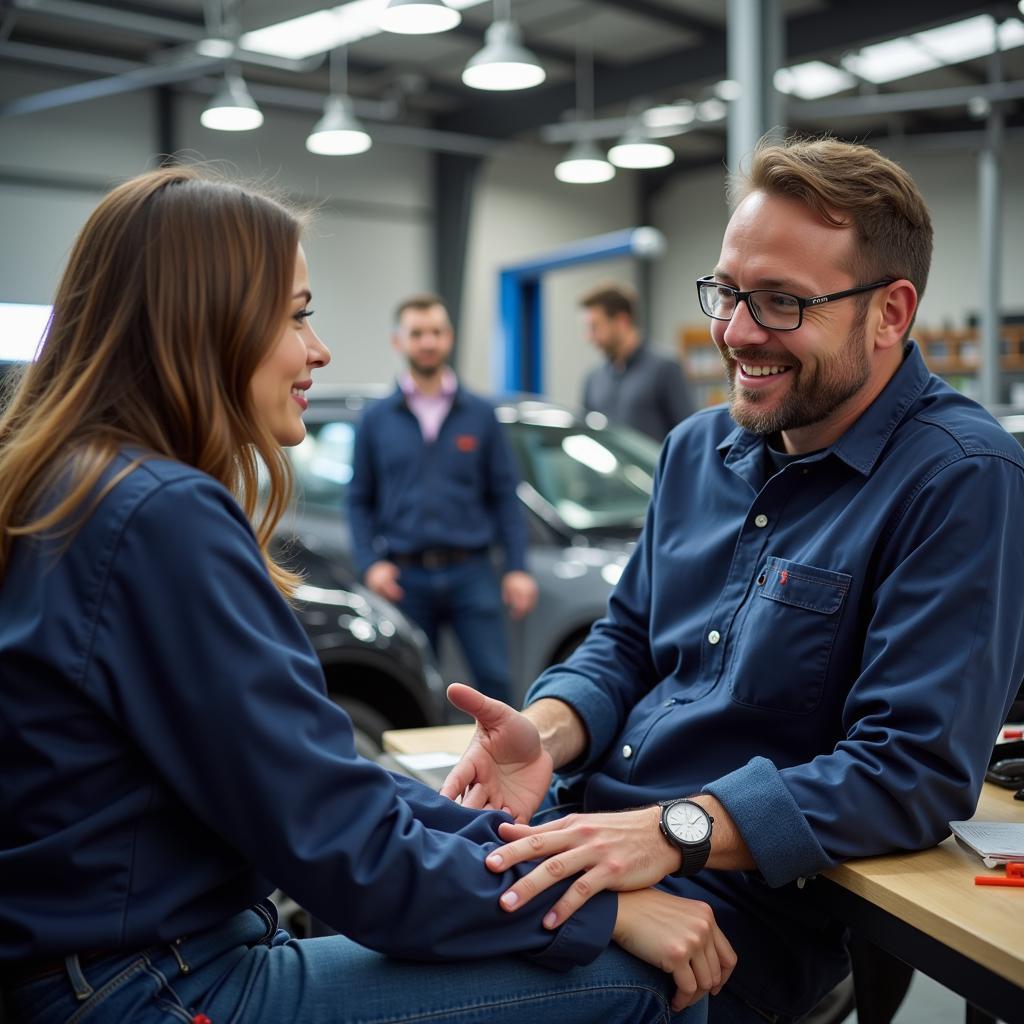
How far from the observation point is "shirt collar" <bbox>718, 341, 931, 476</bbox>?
66.3 inches

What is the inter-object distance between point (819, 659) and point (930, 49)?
39.2ft

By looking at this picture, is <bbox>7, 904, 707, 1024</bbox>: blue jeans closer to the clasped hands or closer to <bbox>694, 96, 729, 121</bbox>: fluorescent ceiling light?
the clasped hands

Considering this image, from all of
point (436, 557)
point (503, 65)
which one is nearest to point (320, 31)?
point (503, 65)

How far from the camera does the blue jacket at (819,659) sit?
57.7 inches

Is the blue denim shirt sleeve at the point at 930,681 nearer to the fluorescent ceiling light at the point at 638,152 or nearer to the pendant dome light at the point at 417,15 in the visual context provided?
the pendant dome light at the point at 417,15

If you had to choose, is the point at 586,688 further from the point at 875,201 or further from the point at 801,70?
the point at 801,70

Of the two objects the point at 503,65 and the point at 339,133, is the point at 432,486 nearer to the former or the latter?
the point at 503,65

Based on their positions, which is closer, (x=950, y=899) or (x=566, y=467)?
(x=950, y=899)

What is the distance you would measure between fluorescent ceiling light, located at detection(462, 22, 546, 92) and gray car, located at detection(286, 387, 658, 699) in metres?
2.14

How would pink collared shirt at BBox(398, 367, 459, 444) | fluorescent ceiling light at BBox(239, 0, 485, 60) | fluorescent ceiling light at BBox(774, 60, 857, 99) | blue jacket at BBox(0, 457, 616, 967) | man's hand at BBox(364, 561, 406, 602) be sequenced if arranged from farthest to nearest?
fluorescent ceiling light at BBox(774, 60, 857, 99) → fluorescent ceiling light at BBox(239, 0, 485, 60) → pink collared shirt at BBox(398, 367, 459, 444) → man's hand at BBox(364, 561, 406, 602) → blue jacket at BBox(0, 457, 616, 967)

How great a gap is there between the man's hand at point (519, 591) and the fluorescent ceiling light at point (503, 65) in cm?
325

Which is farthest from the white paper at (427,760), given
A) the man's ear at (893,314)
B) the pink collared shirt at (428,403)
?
the pink collared shirt at (428,403)

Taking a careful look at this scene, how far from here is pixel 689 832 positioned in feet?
4.84

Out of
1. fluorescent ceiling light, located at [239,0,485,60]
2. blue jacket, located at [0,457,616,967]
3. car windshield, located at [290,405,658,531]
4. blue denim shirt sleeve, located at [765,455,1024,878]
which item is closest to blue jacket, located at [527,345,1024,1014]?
blue denim shirt sleeve, located at [765,455,1024,878]
